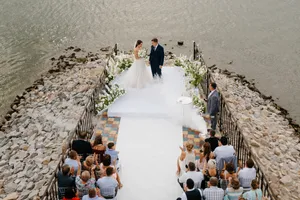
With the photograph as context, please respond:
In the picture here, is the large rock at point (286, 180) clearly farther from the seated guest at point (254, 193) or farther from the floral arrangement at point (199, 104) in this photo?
the seated guest at point (254, 193)

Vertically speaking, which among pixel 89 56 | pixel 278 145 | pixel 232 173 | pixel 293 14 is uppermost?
pixel 293 14

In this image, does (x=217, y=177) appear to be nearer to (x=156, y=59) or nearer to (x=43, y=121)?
(x=156, y=59)

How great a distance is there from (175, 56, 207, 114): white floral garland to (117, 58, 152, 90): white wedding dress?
1.55 m

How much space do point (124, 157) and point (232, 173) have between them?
3.70m

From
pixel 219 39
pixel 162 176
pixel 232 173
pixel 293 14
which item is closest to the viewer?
pixel 232 173

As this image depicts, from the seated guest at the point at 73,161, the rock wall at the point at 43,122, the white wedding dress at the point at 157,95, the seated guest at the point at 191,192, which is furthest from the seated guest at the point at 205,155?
the rock wall at the point at 43,122

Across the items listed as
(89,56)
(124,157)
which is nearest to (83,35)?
(89,56)

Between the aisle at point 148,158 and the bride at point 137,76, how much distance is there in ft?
6.01

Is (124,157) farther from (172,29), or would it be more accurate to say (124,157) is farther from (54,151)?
(172,29)

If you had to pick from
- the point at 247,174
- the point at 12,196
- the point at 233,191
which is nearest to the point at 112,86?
the point at 12,196

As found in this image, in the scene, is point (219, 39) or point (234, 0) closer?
point (219, 39)

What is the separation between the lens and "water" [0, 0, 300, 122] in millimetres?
22359

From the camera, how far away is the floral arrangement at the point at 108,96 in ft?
46.2

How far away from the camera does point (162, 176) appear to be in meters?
10.9
